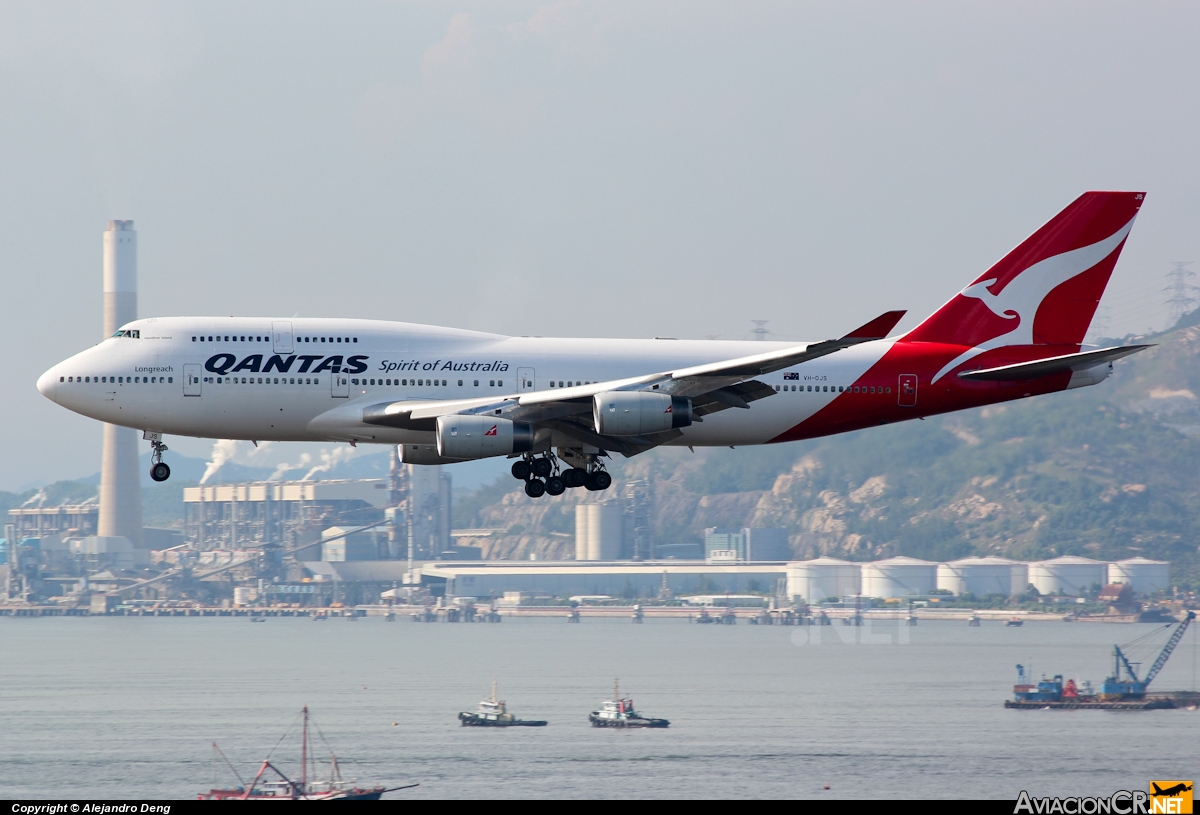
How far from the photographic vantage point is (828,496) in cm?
18675

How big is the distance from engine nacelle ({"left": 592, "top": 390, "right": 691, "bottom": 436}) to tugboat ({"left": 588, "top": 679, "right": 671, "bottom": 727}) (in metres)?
73.7

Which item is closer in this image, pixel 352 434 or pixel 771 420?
pixel 352 434

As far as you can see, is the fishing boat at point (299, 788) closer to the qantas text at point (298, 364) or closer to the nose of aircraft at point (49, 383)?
the nose of aircraft at point (49, 383)

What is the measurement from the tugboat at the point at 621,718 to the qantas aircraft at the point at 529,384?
68457 millimetres

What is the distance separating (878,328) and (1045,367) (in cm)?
932

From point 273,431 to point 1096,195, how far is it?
28868 mm

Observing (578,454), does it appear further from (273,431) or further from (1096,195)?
(1096,195)

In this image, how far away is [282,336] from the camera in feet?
143

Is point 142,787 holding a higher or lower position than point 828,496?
lower

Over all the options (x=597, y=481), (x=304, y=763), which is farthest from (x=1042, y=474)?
(x=597, y=481)

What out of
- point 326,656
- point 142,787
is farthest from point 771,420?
point 326,656

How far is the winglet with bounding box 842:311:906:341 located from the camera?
38.3 meters

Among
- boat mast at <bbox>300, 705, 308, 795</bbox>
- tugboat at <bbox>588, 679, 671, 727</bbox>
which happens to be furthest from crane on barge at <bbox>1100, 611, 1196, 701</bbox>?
boat mast at <bbox>300, 705, 308, 795</bbox>

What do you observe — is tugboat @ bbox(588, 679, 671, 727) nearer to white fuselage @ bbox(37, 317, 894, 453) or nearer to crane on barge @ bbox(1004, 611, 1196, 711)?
crane on barge @ bbox(1004, 611, 1196, 711)
